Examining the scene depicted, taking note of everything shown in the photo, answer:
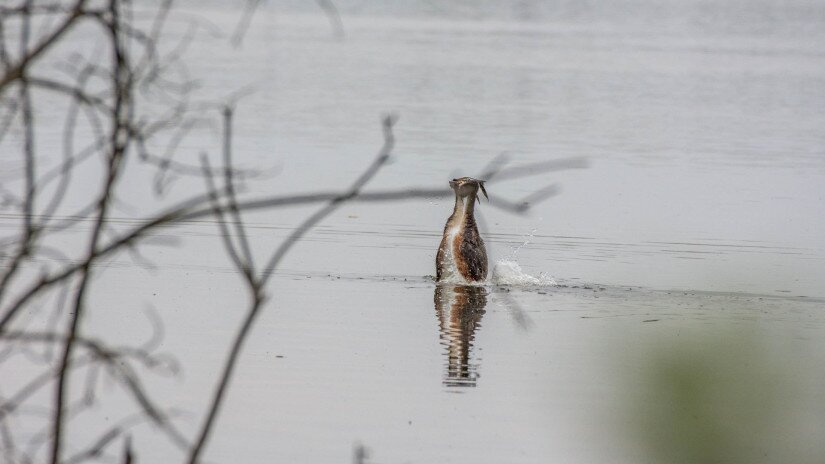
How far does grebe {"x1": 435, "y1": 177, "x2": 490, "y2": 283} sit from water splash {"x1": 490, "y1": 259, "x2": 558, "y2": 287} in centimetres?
11

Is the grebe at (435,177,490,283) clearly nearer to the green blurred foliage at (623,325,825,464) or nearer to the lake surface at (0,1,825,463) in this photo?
the lake surface at (0,1,825,463)

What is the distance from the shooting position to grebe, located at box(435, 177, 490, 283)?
42.2 feet

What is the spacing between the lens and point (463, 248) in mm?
12891

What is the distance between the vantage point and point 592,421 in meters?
3.07

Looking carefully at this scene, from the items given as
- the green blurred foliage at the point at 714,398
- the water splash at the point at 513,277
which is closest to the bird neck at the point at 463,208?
the water splash at the point at 513,277

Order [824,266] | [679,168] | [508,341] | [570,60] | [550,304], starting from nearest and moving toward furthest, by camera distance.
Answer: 1. [508,341]
2. [550,304]
3. [824,266]
4. [679,168]
5. [570,60]

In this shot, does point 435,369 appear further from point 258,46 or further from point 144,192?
point 258,46

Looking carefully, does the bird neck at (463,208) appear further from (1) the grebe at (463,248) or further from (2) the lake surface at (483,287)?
(2) the lake surface at (483,287)

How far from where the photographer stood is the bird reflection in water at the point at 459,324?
31.0ft

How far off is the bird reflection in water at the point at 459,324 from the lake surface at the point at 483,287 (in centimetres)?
3

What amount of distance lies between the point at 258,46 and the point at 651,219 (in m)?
26.6

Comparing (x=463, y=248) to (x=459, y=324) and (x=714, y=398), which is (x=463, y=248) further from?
(x=714, y=398)

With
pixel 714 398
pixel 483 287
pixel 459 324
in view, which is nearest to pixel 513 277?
pixel 483 287

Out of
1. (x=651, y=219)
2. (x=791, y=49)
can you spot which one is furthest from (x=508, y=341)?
(x=791, y=49)
